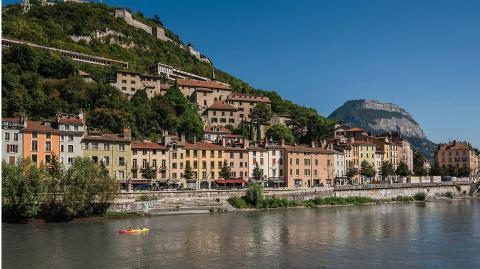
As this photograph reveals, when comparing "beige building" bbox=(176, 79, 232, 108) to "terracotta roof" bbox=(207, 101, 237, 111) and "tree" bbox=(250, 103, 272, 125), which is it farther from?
"tree" bbox=(250, 103, 272, 125)

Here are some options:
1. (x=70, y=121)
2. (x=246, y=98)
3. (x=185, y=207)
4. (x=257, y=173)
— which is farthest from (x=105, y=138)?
(x=246, y=98)

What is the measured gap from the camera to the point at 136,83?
387ft

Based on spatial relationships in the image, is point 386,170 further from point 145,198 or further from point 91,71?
point 91,71

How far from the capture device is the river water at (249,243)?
3403 cm

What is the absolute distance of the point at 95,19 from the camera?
161m

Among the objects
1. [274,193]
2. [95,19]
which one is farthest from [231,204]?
[95,19]

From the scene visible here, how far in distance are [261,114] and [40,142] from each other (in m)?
62.7

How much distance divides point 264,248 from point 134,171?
131 ft

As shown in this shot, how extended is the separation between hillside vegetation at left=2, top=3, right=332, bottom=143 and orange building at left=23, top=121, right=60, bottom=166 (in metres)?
17.4

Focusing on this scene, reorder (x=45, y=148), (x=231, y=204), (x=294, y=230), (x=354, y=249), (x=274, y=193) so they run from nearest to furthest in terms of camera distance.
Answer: (x=354, y=249) → (x=294, y=230) → (x=45, y=148) → (x=231, y=204) → (x=274, y=193)

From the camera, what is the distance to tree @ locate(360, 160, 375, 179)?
109981 mm

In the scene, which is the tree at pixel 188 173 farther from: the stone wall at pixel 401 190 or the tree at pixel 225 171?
the stone wall at pixel 401 190

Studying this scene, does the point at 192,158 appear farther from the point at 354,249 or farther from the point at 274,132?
the point at 354,249

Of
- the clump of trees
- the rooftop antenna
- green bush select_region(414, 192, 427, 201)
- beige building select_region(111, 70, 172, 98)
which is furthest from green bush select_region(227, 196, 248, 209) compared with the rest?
the rooftop antenna
